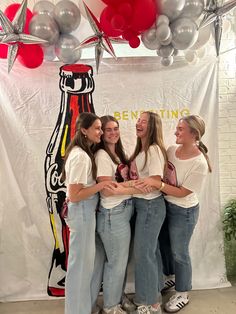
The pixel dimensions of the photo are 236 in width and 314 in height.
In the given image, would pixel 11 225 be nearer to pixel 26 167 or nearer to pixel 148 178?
pixel 26 167

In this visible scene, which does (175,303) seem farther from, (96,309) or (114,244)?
(114,244)

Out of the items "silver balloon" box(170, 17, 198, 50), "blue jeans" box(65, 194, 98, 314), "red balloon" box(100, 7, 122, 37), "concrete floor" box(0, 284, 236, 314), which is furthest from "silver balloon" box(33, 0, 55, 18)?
"concrete floor" box(0, 284, 236, 314)

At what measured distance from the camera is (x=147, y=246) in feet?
7.29

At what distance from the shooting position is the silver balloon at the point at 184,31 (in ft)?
6.45

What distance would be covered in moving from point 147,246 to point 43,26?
1686 mm

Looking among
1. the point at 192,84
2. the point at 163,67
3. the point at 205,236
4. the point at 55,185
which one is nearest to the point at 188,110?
the point at 192,84

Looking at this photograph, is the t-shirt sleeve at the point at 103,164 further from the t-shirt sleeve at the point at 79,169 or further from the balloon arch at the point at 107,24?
the balloon arch at the point at 107,24

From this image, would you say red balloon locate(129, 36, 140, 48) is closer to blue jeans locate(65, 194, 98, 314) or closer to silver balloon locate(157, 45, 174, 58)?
silver balloon locate(157, 45, 174, 58)

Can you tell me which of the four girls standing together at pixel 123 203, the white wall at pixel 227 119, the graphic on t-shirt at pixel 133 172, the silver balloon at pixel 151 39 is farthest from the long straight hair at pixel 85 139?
the white wall at pixel 227 119

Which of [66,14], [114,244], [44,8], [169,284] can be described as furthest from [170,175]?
[44,8]

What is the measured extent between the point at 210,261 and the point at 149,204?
1109 mm

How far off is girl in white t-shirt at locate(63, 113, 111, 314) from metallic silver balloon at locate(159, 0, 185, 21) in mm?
825

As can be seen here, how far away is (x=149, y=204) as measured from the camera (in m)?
2.18

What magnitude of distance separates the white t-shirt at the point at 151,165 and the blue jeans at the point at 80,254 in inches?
14.5
